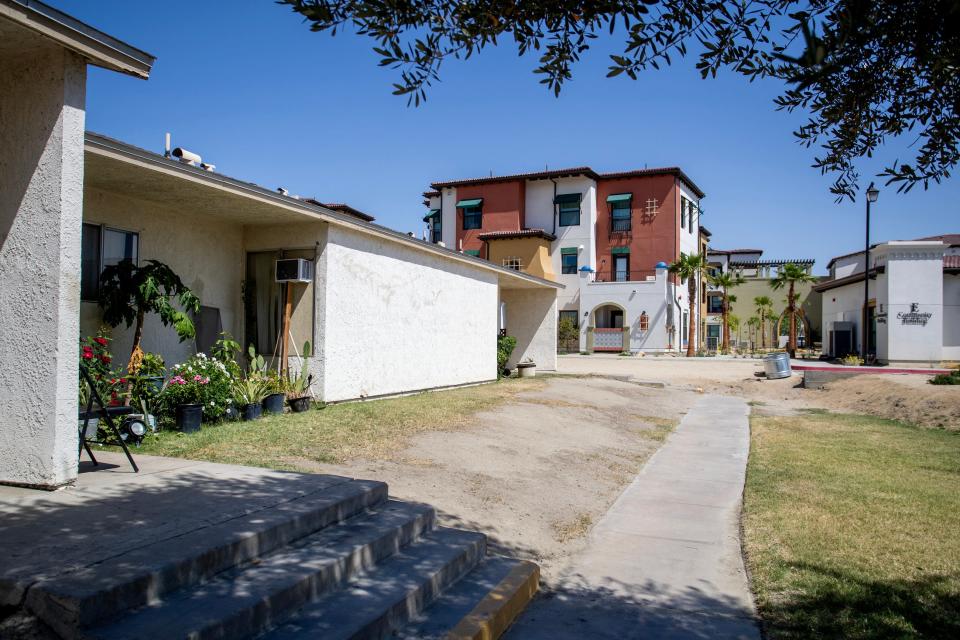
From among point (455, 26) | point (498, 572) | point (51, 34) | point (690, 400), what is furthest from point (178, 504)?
point (690, 400)

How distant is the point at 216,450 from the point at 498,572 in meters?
3.90

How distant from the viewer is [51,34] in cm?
480

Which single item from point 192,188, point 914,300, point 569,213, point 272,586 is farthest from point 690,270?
point 272,586

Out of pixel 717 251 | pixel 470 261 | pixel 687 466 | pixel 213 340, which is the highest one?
pixel 717 251

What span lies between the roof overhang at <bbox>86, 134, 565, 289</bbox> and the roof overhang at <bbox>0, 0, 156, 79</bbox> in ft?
6.74

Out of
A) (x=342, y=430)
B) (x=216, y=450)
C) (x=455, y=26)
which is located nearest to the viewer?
(x=455, y=26)

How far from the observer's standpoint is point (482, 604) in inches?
171

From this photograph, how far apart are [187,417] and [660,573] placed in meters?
6.09

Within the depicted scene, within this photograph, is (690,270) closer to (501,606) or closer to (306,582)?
(501,606)

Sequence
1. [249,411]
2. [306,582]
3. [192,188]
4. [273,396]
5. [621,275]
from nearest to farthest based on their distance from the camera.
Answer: [306,582]
[192,188]
[249,411]
[273,396]
[621,275]

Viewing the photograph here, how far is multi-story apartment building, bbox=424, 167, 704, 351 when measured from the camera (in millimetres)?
41406

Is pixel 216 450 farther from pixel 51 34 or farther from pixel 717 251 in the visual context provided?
pixel 717 251

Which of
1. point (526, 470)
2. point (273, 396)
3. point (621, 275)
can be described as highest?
point (621, 275)

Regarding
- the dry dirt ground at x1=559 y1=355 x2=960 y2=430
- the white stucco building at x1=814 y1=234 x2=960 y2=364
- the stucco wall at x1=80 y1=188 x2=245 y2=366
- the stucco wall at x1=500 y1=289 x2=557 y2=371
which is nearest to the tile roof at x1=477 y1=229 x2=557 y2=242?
the dry dirt ground at x1=559 y1=355 x2=960 y2=430
